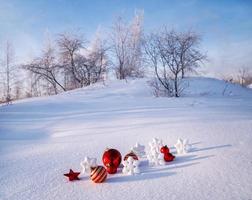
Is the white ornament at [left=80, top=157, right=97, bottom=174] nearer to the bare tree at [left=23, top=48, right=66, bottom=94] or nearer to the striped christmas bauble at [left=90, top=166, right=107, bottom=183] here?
the striped christmas bauble at [left=90, top=166, right=107, bottom=183]

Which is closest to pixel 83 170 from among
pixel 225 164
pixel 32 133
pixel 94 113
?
pixel 225 164

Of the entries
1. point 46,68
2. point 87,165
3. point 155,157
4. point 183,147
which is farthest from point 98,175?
point 46,68

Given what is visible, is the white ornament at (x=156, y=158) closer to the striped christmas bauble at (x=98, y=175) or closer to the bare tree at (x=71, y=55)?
the striped christmas bauble at (x=98, y=175)

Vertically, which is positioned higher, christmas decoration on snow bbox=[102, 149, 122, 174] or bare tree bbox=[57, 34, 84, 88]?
bare tree bbox=[57, 34, 84, 88]

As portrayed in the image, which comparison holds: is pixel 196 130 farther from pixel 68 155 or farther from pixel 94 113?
pixel 94 113

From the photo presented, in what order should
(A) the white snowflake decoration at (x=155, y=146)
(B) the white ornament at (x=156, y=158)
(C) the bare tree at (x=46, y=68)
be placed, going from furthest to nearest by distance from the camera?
(C) the bare tree at (x=46, y=68) < (A) the white snowflake decoration at (x=155, y=146) < (B) the white ornament at (x=156, y=158)

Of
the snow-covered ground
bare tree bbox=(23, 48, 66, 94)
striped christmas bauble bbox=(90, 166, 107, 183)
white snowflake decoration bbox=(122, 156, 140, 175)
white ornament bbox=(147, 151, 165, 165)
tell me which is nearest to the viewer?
the snow-covered ground

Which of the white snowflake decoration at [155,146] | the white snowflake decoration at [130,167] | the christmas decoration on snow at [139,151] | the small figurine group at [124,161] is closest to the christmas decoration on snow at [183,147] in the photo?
the small figurine group at [124,161]

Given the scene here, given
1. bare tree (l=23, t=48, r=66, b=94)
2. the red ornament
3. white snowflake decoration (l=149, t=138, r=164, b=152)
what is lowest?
the red ornament

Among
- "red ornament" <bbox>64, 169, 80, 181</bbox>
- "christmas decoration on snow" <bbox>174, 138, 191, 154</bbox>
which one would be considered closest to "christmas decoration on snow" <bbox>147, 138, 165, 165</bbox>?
"christmas decoration on snow" <bbox>174, 138, 191, 154</bbox>

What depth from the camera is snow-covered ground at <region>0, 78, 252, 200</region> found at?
1.75 m

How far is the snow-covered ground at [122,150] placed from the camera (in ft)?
5.76

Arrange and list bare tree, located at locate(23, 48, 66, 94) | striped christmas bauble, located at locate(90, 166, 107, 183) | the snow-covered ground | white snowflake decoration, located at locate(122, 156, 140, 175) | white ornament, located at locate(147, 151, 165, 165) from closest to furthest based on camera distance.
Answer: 1. the snow-covered ground
2. striped christmas bauble, located at locate(90, 166, 107, 183)
3. white snowflake decoration, located at locate(122, 156, 140, 175)
4. white ornament, located at locate(147, 151, 165, 165)
5. bare tree, located at locate(23, 48, 66, 94)

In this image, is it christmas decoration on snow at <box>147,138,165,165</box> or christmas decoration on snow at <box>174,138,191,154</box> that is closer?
christmas decoration on snow at <box>147,138,165,165</box>
